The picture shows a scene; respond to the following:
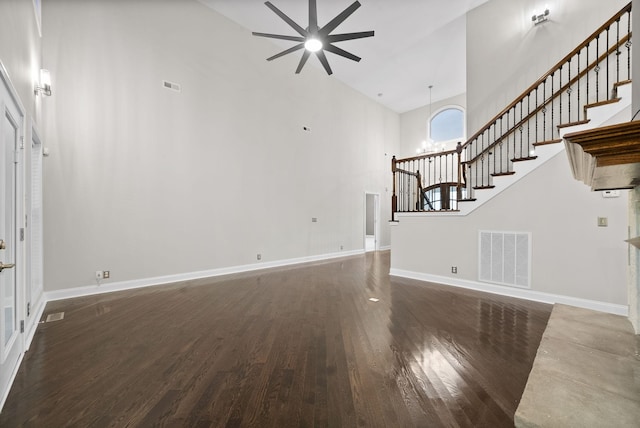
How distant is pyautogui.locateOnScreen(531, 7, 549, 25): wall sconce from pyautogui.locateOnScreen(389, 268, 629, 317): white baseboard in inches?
182

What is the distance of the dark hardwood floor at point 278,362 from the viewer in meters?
1.69

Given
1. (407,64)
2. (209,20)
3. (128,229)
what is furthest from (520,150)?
(128,229)

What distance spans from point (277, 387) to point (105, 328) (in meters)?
2.28

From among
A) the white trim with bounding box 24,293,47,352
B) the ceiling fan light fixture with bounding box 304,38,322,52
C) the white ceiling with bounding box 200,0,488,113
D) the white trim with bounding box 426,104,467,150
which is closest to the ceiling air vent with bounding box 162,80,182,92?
the white ceiling with bounding box 200,0,488,113

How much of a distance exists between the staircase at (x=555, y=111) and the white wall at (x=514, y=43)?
1.04 ft

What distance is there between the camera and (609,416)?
0.92m

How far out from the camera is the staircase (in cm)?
349

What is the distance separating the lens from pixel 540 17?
4.78m

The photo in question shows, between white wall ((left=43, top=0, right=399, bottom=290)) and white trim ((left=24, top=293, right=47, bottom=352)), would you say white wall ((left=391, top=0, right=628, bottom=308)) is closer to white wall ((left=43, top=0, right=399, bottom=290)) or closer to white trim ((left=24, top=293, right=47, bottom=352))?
white wall ((left=43, top=0, right=399, bottom=290))

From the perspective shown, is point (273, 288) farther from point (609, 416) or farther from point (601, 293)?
point (601, 293)

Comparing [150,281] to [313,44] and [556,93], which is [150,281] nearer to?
[313,44]

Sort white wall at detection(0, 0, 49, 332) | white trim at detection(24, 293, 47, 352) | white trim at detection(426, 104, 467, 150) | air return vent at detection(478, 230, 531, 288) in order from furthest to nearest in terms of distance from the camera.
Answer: white trim at detection(426, 104, 467, 150), air return vent at detection(478, 230, 531, 288), white trim at detection(24, 293, 47, 352), white wall at detection(0, 0, 49, 332)

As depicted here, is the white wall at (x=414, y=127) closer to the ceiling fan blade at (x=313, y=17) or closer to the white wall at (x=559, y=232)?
the white wall at (x=559, y=232)

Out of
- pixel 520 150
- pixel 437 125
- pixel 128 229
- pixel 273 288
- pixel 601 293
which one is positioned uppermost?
pixel 437 125
